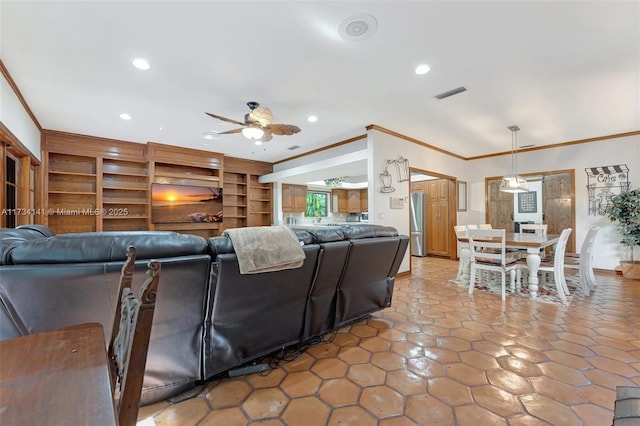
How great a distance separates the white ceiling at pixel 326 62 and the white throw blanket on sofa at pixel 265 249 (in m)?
1.58

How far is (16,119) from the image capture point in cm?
314

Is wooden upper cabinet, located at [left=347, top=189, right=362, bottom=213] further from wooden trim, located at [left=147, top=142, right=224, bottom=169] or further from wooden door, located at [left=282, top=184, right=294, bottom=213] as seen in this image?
wooden trim, located at [left=147, top=142, right=224, bottom=169]

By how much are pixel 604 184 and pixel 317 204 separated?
6569 millimetres

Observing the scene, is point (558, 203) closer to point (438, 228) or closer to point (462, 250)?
point (438, 228)

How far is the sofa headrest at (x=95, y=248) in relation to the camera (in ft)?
4.10

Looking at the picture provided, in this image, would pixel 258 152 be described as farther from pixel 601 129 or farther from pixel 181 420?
pixel 601 129

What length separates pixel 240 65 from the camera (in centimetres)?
263

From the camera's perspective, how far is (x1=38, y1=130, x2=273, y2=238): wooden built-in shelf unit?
4.76 metres

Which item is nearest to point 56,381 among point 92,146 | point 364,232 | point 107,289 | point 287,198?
point 107,289

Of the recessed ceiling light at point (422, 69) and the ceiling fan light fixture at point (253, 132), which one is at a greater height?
the recessed ceiling light at point (422, 69)

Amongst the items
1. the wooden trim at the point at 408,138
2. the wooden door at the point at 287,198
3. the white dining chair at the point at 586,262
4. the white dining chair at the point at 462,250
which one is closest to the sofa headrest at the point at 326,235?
the wooden trim at the point at 408,138

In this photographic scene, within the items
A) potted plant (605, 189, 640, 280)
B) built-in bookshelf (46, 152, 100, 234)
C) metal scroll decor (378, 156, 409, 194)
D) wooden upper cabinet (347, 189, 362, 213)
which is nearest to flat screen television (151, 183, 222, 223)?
built-in bookshelf (46, 152, 100, 234)

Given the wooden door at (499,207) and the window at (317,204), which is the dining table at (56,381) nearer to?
the wooden door at (499,207)

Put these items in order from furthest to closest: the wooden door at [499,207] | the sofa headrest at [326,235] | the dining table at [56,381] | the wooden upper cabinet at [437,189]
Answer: the wooden upper cabinet at [437,189]
the wooden door at [499,207]
the sofa headrest at [326,235]
the dining table at [56,381]
